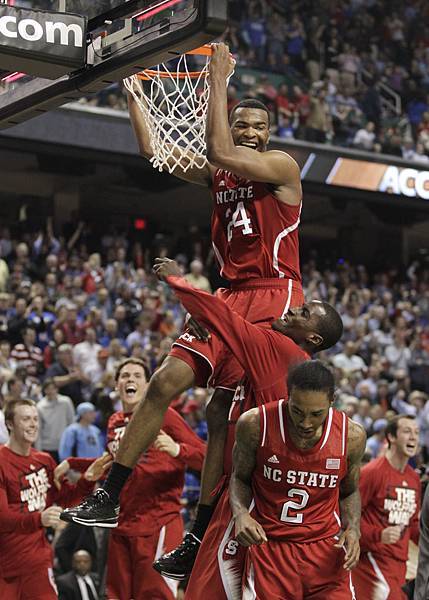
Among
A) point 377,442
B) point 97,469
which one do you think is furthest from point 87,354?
point 97,469

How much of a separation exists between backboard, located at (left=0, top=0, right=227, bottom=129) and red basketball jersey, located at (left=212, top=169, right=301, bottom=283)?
88 centimetres

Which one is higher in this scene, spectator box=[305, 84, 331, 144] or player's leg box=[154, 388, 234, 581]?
spectator box=[305, 84, 331, 144]

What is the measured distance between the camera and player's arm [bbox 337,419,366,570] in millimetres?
4949

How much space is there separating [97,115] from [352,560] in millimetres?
13153

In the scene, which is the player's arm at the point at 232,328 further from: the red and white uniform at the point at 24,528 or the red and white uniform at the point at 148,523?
the red and white uniform at the point at 24,528

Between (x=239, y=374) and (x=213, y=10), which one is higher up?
(x=213, y=10)

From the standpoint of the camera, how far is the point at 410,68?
76.6 ft

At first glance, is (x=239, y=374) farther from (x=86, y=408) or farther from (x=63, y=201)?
(x=63, y=201)

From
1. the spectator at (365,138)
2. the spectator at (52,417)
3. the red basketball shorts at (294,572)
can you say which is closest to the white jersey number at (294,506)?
the red basketball shorts at (294,572)

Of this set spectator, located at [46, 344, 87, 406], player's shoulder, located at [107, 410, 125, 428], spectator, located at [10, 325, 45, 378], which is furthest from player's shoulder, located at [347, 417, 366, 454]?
spectator, located at [10, 325, 45, 378]

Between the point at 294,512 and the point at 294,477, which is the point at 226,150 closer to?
the point at 294,477

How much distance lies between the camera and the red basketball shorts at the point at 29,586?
7.19 m

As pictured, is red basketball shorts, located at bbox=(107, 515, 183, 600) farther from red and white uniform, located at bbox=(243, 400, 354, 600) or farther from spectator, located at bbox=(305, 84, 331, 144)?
spectator, located at bbox=(305, 84, 331, 144)

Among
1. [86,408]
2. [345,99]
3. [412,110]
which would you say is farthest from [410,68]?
[86,408]
